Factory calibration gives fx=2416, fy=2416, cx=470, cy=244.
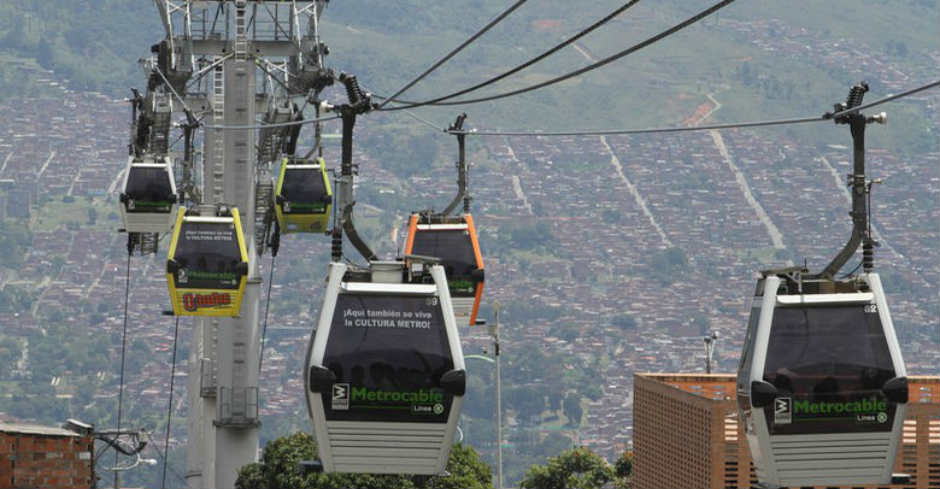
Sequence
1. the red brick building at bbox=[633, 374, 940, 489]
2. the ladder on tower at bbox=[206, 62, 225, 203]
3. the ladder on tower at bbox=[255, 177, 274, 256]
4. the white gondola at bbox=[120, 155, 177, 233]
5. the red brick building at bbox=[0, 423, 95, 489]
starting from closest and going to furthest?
the red brick building at bbox=[0, 423, 95, 489], the white gondola at bbox=[120, 155, 177, 233], the ladder on tower at bbox=[206, 62, 225, 203], the ladder on tower at bbox=[255, 177, 274, 256], the red brick building at bbox=[633, 374, 940, 489]

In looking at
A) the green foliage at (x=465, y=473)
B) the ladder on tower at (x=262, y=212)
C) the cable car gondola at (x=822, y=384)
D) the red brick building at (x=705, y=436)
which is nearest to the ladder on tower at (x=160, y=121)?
the ladder on tower at (x=262, y=212)

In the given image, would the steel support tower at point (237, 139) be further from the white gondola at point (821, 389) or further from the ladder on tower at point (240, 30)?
the white gondola at point (821, 389)

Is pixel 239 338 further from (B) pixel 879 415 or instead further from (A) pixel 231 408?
(B) pixel 879 415

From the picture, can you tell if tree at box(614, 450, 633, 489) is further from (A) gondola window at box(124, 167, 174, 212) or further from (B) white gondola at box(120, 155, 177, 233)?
(A) gondola window at box(124, 167, 174, 212)

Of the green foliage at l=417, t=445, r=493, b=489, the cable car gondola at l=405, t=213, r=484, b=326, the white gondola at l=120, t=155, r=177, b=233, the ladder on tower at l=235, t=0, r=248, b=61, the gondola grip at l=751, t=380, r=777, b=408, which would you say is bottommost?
the green foliage at l=417, t=445, r=493, b=489

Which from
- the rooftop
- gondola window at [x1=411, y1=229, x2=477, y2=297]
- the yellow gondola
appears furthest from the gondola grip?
the yellow gondola

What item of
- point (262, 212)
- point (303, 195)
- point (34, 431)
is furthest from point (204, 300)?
point (262, 212)

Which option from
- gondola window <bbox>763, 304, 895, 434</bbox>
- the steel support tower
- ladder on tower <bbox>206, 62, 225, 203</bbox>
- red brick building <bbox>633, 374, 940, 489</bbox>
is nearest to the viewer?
gondola window <bbox>763, 304, 895, 434</bbox>

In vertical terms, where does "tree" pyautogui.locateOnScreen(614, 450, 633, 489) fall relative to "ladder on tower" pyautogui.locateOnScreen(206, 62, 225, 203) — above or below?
below
